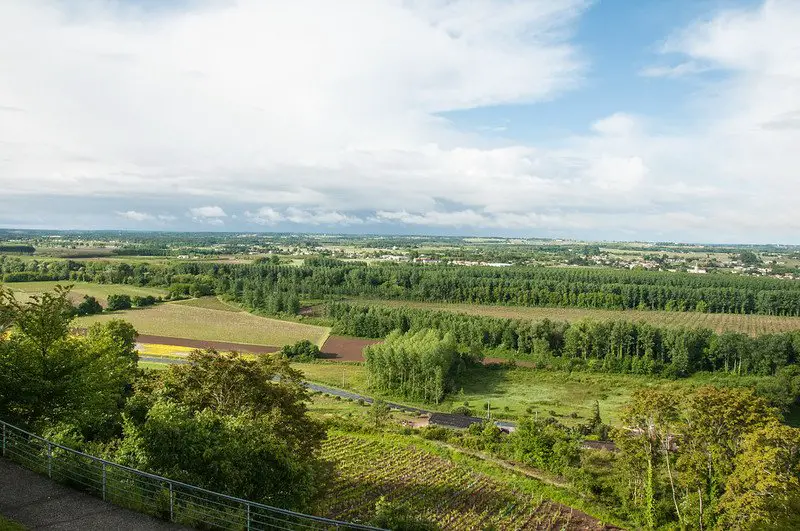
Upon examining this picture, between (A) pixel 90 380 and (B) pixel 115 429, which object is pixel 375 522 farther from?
(A) pixel 90 380

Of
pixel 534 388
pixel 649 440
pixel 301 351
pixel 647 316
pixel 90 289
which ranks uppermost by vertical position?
pixel 649 440

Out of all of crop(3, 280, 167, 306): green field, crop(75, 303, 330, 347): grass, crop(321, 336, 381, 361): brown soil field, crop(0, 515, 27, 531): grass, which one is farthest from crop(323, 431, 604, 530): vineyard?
crop(3, 280, 167, 306): green field

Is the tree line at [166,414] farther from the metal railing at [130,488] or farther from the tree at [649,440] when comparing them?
the tree at [649,440]

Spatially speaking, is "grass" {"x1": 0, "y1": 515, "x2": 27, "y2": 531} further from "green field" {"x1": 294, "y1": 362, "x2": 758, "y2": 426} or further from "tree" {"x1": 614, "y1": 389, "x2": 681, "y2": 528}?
"green field" {"x1": 294, "y1": 362, "x2": 758, "y2": 426}

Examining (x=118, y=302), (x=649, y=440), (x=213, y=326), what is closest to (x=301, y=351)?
(x=213, y=326)

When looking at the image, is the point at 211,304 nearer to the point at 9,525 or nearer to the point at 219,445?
the point at 219,445
